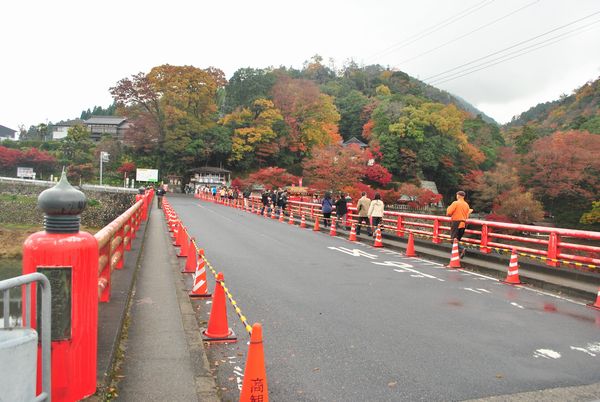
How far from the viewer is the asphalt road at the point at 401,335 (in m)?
4.79

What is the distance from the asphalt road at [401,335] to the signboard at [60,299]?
1829 millimetres

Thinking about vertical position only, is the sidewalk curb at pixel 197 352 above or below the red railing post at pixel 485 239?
below

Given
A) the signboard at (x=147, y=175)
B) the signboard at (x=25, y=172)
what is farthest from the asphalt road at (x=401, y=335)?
the signboard at (x=25, y=172)

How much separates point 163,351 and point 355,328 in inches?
104

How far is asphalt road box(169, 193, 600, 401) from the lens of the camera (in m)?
4.79

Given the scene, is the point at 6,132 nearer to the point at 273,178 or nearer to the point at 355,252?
the point at 273,178

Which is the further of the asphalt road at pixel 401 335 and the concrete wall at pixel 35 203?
the concrete wall at pixel 35 203

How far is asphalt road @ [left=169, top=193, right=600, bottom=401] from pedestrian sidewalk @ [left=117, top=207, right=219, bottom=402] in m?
0.28

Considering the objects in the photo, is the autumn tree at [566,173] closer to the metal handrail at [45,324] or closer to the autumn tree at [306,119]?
the autumn tree at [306,119]

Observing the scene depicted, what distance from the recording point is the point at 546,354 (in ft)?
19.4

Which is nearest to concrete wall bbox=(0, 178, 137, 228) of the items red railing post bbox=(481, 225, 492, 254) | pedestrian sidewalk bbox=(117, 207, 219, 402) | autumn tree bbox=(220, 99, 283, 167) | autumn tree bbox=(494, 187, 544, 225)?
autumn tree bbox=(220, 99, 283, 167)

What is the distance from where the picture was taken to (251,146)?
72750 millimetres

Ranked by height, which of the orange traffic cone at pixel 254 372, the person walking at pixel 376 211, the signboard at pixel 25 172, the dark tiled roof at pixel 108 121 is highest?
the dark tiled roof at pixel 108 121

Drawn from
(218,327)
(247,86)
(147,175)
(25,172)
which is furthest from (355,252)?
(25,172)
